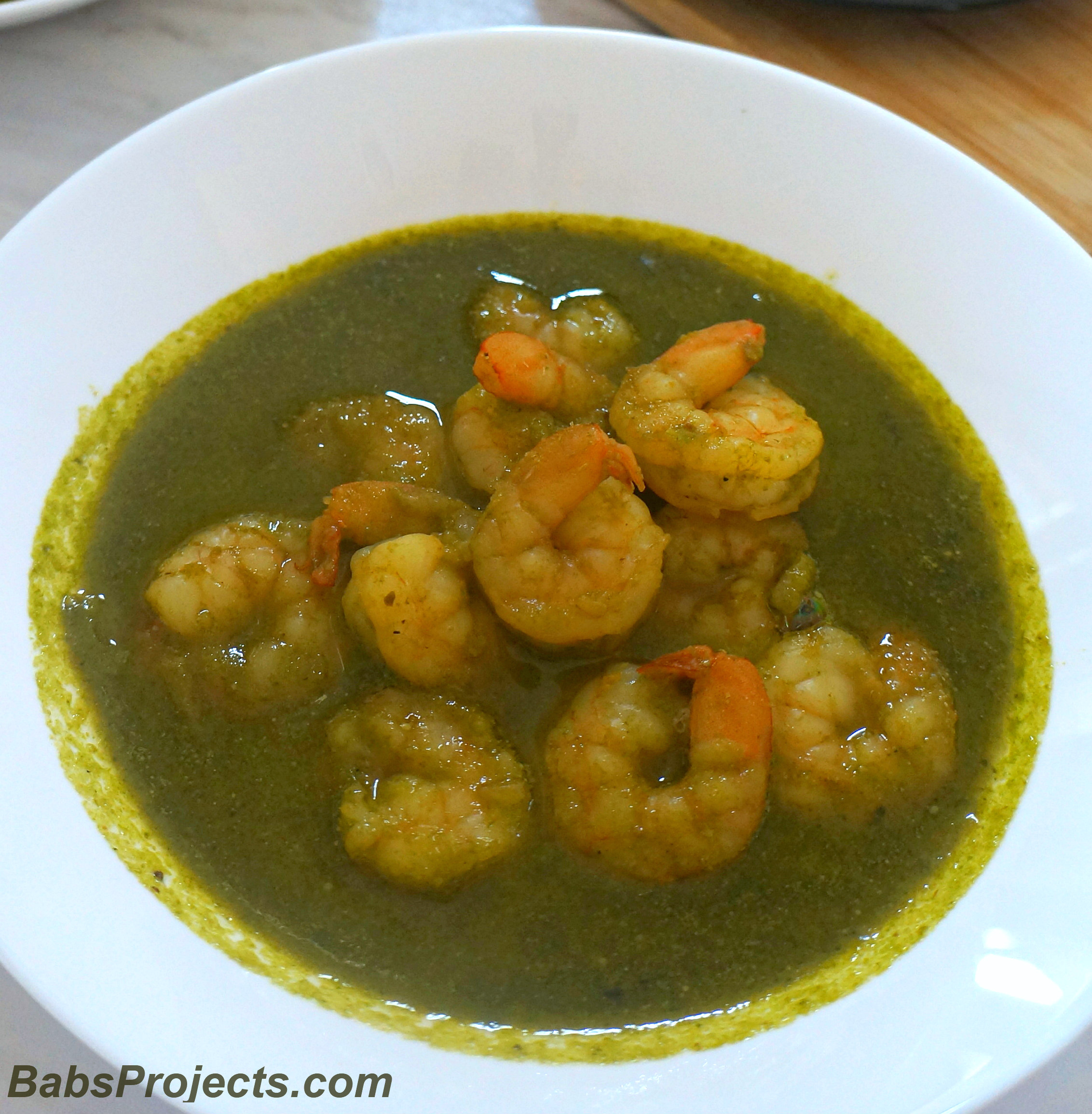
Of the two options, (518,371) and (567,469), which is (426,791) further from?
(518,371)

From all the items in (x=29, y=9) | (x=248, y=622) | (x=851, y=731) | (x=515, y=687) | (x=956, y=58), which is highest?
(x=956, y=58)

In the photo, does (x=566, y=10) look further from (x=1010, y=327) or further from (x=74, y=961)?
(x=74, y=961)

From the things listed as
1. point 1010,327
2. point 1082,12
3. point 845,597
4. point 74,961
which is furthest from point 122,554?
point 1082,12

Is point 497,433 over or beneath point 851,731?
over

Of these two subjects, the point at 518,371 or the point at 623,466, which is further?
the point at 518,371

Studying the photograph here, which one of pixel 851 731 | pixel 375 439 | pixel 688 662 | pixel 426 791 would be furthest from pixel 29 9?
pixel 851 731

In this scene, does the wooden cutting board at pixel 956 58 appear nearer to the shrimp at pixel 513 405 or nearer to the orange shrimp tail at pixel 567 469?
the shrimp at pixel 513 405
